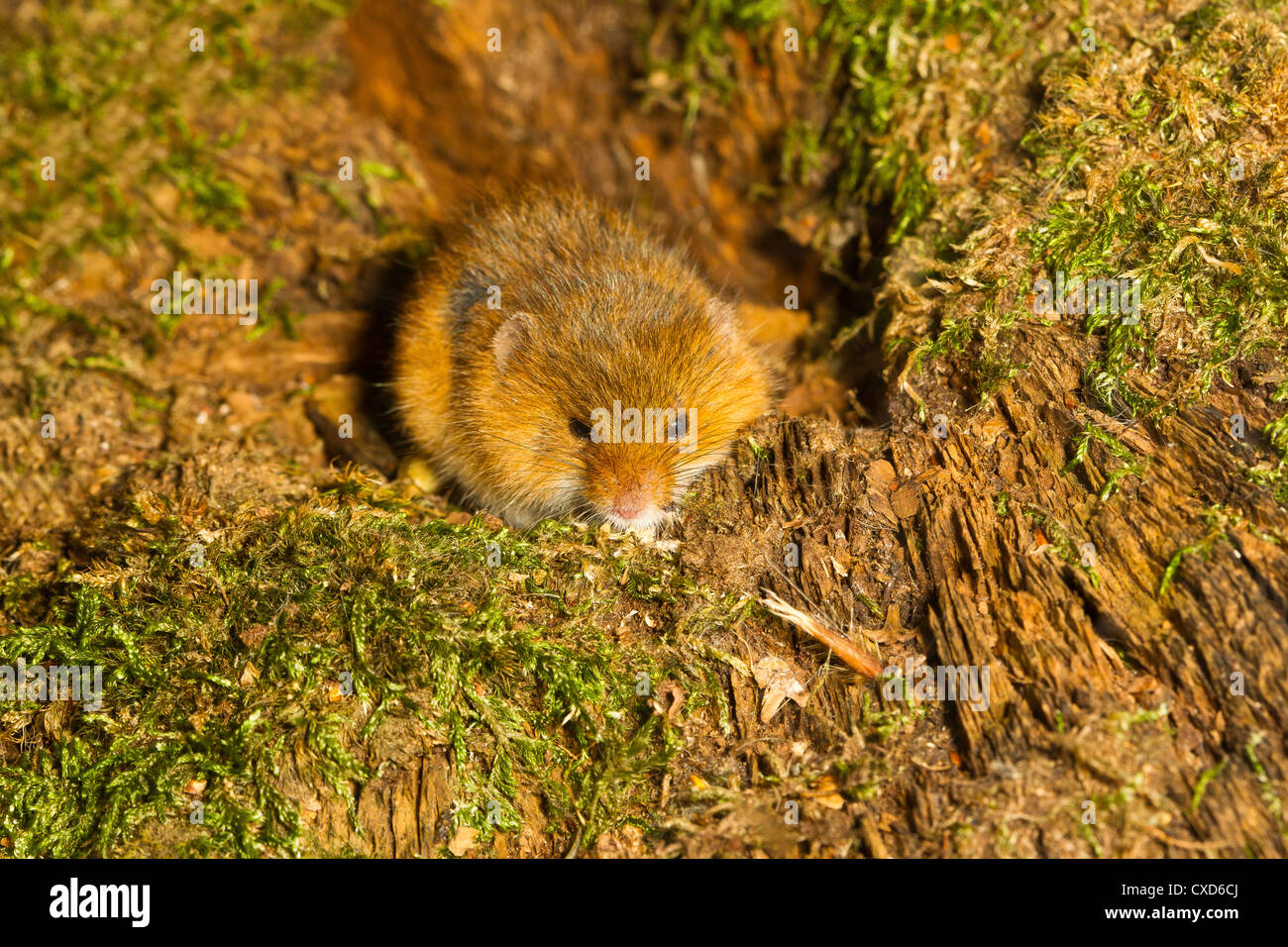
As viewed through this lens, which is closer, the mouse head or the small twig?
the small twig

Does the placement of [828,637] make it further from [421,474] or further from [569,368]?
[421,474]

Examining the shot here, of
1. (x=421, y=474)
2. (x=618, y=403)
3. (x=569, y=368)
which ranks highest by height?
(x=569, y=368)

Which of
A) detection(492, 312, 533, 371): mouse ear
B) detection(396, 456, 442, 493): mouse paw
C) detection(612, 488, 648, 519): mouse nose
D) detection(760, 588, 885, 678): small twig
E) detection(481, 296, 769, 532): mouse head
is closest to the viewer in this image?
detection(760, 588, 885, 678): small twig

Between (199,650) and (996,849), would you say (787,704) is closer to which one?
(996,849)

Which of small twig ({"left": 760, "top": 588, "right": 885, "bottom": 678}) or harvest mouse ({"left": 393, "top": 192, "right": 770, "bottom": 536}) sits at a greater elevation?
harvest mouse ({"left": 393, "top": 192, "right": 770, "bottom": 536})

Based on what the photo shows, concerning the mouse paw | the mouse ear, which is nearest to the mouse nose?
the mouse ear

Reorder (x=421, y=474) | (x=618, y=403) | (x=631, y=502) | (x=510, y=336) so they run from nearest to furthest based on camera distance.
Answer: (x=631, y=502) → (x=618, y=403) → (x=510, y=336) → (x=421, y=474)

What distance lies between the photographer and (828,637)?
3576 millimetres

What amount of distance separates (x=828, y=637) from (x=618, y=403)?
1.50 metres

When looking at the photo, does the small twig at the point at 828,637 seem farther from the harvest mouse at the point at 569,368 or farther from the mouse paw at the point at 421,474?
the mouse paw at the point at 421,474

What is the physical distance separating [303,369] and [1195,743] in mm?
5314

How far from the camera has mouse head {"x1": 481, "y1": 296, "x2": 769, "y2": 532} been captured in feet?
13.9

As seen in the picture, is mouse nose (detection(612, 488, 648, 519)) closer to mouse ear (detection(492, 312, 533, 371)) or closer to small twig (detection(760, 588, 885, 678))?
small twig (detection(760, 588, 885, 678))

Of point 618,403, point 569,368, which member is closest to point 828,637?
point 618,403
